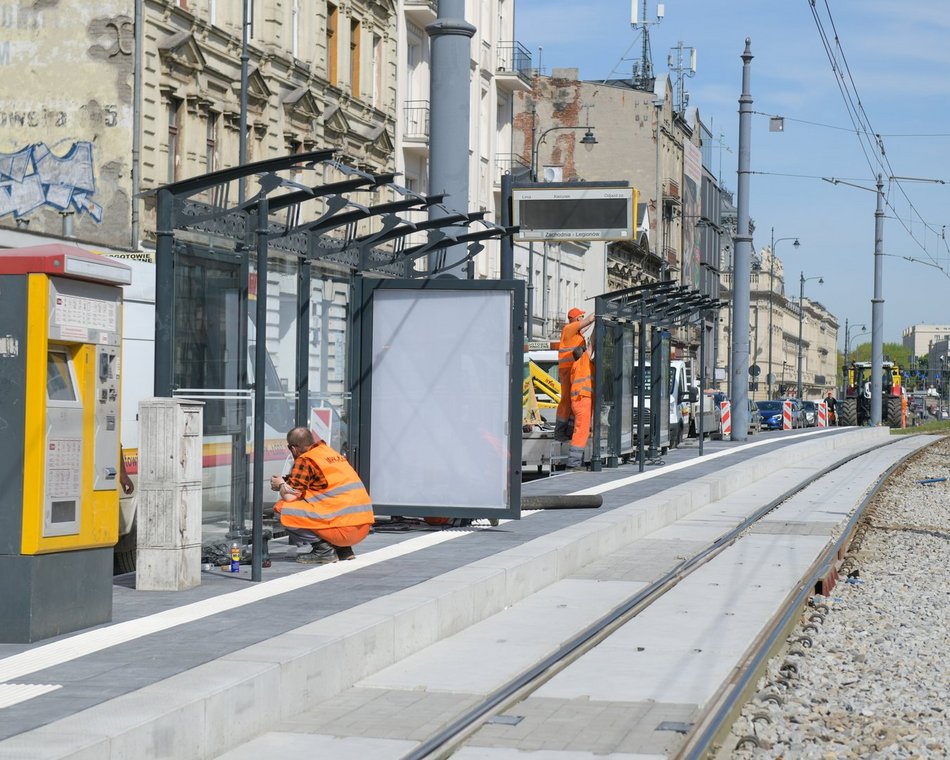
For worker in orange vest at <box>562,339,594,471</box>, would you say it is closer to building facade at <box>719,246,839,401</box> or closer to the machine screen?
the machine screen

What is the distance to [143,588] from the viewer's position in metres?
10.2

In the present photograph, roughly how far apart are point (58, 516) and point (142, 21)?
81.2 feet

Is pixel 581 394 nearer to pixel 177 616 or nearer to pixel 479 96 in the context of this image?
pixel 177 616

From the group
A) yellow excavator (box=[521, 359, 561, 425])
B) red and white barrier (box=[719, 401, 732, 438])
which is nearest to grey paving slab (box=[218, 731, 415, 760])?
yellow excavator (box=[521, 359, 561, 425])

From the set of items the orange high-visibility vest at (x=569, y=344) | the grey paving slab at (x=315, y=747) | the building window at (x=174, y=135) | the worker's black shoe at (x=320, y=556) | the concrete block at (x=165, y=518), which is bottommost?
the grey paving slab at (x=315, y=747)

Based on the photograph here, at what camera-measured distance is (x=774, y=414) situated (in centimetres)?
7262

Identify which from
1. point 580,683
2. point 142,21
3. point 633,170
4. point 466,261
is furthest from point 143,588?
point 633,170

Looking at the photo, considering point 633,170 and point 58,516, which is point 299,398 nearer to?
Answer: point 58,516

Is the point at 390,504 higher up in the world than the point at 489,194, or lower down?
lower down

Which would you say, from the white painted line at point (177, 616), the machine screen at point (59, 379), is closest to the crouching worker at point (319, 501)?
the white painted line at point (177, 616)

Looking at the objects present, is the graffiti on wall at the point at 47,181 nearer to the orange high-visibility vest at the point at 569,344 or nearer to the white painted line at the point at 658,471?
the white painted line at the point at 658,471

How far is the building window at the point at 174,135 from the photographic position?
32.8 meters

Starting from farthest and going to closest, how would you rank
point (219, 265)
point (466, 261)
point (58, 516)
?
point (466, 261), point (219, 265), point (58, 516)

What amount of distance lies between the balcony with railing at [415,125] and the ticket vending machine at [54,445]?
3892cm
